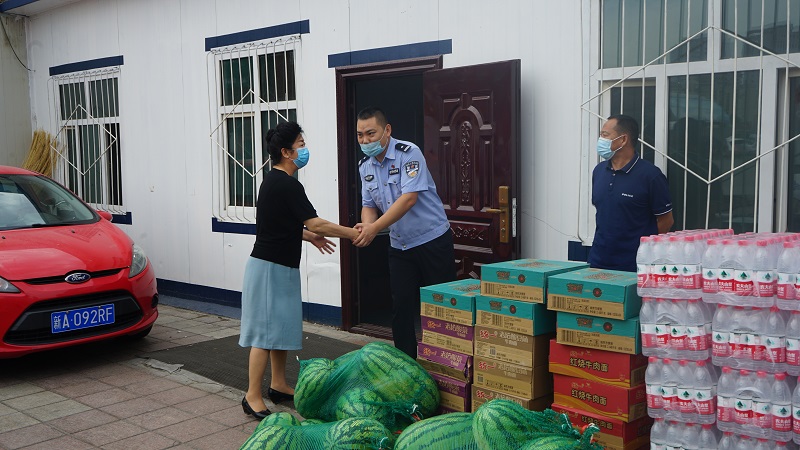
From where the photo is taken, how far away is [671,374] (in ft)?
10.8

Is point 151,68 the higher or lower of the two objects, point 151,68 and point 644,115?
the higher

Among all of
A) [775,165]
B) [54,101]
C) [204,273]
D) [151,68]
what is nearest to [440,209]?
[775,165]

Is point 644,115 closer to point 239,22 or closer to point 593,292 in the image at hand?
point 593,292

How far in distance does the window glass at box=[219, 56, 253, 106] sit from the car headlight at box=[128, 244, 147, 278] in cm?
Result: 218

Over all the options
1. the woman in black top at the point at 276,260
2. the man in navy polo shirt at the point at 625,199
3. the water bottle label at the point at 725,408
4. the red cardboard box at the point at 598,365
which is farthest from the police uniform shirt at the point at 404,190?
the water bottle label at the point at 725,408

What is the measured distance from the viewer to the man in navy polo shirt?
177 inches

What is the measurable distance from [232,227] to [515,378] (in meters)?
5.20

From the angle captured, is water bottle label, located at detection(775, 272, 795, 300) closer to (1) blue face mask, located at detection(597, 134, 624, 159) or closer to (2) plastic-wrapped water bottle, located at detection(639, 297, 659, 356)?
(2) plastic-wrapped water bottle, located at detection(639, 297, 659, 356)

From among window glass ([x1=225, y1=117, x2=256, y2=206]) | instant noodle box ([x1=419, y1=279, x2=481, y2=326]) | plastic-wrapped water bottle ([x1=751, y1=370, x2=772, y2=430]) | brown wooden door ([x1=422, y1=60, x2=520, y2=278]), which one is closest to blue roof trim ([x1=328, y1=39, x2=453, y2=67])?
brown wooden door ([x1=422, y1=60, x2=520, y2=278])

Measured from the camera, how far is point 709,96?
4.77 m

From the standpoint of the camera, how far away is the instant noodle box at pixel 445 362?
13.1 ft

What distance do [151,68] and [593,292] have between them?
7.20 meters

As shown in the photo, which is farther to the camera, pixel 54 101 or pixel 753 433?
pixel 54 101

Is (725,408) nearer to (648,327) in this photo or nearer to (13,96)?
(648,327)
